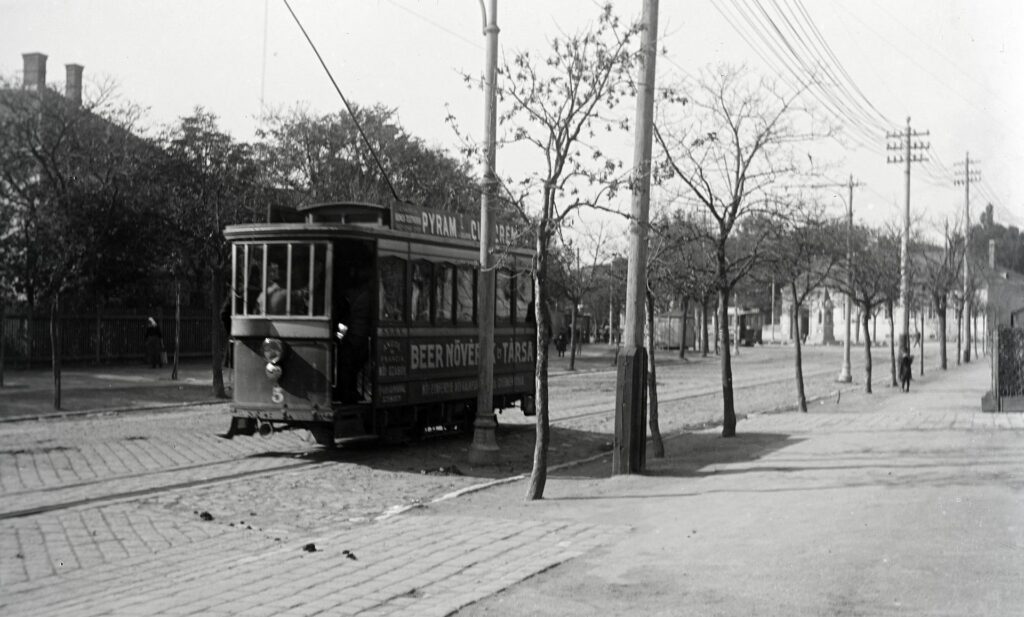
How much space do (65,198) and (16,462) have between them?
1042 centimetres

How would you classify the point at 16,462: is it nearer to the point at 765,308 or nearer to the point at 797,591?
the point at 797,591

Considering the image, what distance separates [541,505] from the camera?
1086cm

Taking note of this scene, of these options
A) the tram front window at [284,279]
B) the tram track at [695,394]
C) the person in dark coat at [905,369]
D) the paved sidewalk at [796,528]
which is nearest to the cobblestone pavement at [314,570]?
the paved sidewalk at [796,528]

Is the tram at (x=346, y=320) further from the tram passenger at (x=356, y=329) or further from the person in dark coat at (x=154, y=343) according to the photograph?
the person in dark coat at (x=154, y=343)

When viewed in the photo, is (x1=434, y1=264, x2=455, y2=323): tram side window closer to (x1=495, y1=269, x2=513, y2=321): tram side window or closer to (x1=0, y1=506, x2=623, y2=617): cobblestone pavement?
(x1=495, y1=269, x2=513, y2=321): tram side window

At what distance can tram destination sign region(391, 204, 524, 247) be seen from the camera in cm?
1524

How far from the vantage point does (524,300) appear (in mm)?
19094

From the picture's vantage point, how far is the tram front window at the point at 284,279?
548 inches

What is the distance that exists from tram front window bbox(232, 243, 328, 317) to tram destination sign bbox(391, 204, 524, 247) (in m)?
1.55

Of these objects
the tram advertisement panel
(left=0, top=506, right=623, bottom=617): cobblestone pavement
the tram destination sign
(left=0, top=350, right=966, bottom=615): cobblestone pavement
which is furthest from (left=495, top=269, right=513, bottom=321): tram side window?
(left=0, top=506, right=623, bottom=617): cobblestone pavement

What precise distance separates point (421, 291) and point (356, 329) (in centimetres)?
155

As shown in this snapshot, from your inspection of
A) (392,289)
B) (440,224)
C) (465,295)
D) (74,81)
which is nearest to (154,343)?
(74,81)

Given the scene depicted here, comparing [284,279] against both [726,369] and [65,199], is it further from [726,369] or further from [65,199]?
[65,199]

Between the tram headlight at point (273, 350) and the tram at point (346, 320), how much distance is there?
13mm
